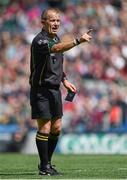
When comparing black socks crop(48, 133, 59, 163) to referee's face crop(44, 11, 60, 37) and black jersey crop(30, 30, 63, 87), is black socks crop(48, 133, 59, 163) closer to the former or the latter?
black jersey crop(30, 30, 63, 87)

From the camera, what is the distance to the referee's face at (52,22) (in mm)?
9180

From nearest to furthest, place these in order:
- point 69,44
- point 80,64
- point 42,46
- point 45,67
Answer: point 69,44, point 42,46, point 45,67, point 80,64

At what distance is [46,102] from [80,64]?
10688mm

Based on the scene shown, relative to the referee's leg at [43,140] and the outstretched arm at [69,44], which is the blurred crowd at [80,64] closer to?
the referee's leg at [43,140]

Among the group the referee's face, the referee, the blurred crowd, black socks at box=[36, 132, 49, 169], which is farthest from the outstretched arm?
the blurred crowd

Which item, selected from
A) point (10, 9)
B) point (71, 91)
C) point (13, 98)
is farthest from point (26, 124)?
point (71, 91)

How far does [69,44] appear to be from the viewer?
878 centimetres

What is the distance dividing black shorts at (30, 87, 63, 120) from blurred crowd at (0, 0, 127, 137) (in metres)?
8.28

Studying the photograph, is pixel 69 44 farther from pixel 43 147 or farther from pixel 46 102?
pixel 43 147

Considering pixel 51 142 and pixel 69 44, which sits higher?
pixel 69 44

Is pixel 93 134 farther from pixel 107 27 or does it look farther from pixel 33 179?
pixel 33 179

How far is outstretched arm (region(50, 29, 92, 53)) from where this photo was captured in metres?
8.69

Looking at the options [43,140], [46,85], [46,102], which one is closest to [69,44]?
[46,85]

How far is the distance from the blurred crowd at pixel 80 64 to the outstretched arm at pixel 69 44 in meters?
8.85
